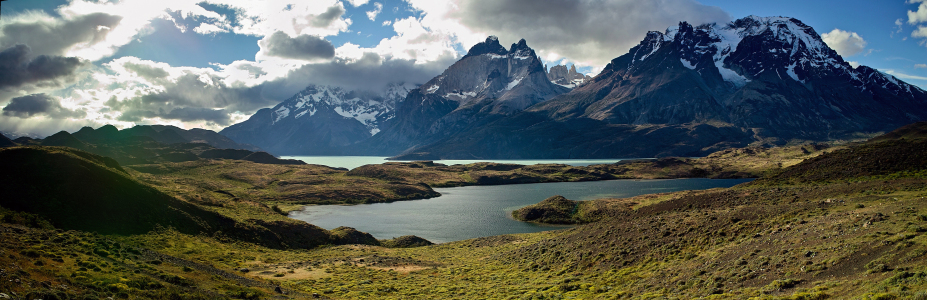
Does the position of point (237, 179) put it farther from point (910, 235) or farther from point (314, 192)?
point (910, 235)

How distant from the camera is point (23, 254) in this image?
25281 mm

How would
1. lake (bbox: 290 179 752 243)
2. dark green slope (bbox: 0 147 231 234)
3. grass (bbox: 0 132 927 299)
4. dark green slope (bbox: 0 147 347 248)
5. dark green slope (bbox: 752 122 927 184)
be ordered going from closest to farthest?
grass (bbox: 0 132 927 299) < dark green slope (bbox: 0 147 231 234) < dark green slope (bbox: 0 147 347 248) < dark green slope (bbox: 752 122 927 184) < lake (bbox: 290 179 752 243)

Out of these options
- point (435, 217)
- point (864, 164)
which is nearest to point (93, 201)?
point (435, 217)

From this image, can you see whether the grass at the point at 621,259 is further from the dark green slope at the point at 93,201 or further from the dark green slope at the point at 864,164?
the dark green slope at the point at 93,201

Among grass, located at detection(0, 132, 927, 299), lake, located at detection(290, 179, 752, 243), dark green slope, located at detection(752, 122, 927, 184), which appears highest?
dark green slope, located at detection(752, 122, 927, 184)

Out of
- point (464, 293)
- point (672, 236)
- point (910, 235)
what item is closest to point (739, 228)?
point (672, 236)

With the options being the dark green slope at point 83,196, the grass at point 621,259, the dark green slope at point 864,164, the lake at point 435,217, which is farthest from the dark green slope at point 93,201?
the dark green slope at point 864,164

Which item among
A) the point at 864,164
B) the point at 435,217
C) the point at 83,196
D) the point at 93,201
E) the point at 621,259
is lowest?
the point at 435,217

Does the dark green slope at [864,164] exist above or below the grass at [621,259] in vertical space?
above

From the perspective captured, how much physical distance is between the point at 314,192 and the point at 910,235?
160013 mm

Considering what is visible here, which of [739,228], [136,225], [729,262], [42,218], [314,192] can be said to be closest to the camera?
[729,262]

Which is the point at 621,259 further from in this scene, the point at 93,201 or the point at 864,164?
the point at 93,201

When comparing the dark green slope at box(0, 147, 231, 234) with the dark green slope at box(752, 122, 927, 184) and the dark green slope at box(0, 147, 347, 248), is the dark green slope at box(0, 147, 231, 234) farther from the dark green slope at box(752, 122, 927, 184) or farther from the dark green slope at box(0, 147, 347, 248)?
the dark green slope at box(752, 122, 927, 184)

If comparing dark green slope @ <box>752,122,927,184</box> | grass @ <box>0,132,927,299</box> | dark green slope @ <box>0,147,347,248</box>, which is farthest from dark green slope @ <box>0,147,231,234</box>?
dark green slope @ <box>752,122,927,184</box>
